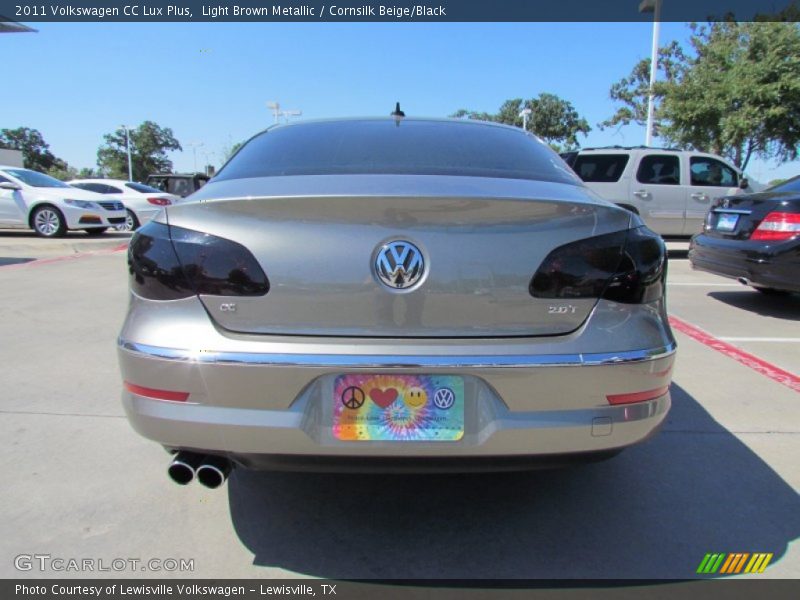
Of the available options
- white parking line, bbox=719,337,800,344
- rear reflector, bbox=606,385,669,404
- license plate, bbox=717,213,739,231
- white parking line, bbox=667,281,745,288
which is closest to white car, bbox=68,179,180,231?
white parking line, bbox=667,281,745,288

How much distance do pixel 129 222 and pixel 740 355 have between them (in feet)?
46.8

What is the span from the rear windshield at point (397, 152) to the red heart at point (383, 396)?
33.8 inches

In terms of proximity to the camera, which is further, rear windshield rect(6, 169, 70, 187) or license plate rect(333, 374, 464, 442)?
rear windshield rect(6, 169, 70, 187)

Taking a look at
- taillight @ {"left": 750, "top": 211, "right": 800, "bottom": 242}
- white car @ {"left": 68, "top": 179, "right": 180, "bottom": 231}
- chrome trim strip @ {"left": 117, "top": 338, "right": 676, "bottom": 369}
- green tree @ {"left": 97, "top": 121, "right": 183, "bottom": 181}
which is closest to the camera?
chrome trim strip @ {"left": 117, "top": 338, "right": 676, "bottom": 369}

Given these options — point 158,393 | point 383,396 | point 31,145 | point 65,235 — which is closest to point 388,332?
point 383,396

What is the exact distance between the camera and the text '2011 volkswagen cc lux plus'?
175 centimetres

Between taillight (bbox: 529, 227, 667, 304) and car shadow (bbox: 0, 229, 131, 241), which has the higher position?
taillight (bbox: 529, 227, 667, 304)

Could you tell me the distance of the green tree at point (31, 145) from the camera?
74.0 meters

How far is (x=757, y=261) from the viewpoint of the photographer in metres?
5.73

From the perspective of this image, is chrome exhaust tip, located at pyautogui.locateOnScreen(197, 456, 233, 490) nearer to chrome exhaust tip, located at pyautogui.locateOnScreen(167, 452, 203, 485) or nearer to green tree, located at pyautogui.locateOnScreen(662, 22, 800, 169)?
chrome exhaust tip, located at pyautogui.locateOnScreen(167, 452, 203, 485)

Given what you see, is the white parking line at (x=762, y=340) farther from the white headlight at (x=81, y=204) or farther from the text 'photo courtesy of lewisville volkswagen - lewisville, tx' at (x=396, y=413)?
the white headlight at (x=81, y=204)

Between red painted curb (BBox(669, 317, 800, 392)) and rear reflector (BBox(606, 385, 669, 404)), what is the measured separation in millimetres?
2583

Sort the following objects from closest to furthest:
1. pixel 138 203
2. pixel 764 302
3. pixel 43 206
A: pixel 764 302, pixel 43 206, pixel 138 203

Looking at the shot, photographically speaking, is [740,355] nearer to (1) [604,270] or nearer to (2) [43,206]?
(1) [604,270]
